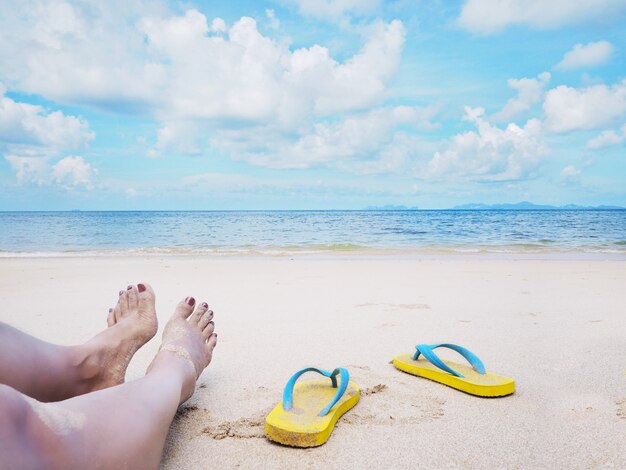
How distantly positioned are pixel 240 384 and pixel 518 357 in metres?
1.52

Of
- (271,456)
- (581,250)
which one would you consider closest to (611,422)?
(271,456)

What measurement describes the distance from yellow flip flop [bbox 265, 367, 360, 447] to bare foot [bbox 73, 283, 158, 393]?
0.66 meters

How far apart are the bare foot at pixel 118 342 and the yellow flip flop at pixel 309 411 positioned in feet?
2.18

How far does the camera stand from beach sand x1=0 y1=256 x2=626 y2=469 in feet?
5.08

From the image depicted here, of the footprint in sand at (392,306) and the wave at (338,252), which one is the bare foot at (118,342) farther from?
the wave at (338,252)

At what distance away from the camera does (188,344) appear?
80.3 inches

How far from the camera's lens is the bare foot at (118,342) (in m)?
1.74

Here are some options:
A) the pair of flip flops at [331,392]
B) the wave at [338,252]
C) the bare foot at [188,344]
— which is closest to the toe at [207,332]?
the bare foot at [188,344]

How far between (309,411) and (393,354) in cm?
98

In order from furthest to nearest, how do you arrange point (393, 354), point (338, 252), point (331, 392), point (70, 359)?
point (338, 252) < point (393, 354) < point (331, 392) < point (70, 359)

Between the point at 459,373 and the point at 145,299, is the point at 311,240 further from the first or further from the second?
the point at 459,373

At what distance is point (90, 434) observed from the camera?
107 cm

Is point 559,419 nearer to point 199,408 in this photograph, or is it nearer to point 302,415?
point 302,415

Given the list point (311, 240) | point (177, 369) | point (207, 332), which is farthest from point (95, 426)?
point (311, 240)
